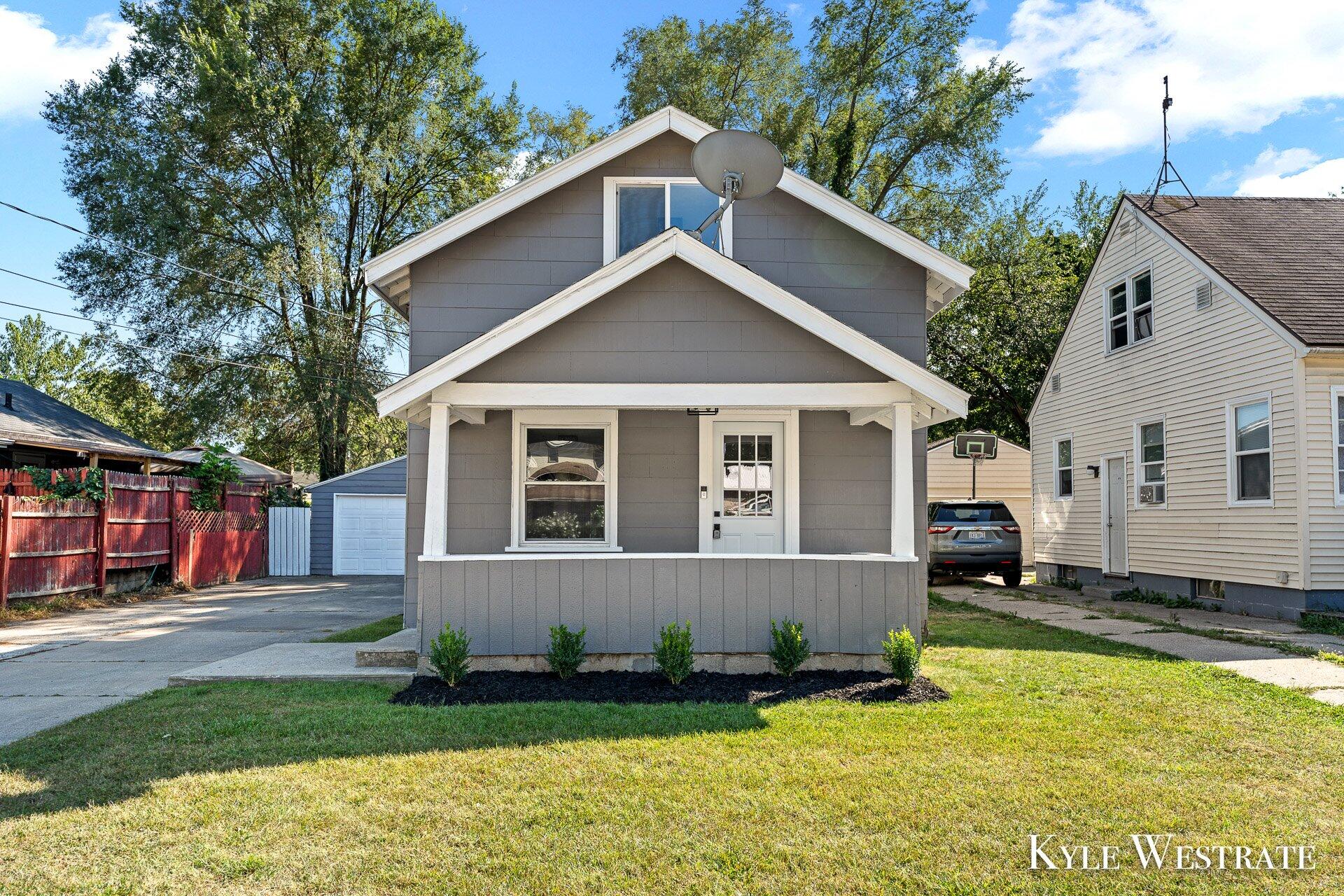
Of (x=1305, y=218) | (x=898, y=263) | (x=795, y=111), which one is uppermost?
(x=795, y=111)

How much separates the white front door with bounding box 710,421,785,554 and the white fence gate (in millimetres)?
15540

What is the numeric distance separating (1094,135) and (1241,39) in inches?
571

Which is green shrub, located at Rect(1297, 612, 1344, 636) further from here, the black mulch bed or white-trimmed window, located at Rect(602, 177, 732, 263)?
white-trimmed window, located at Rect(602, 177, 732, 263)

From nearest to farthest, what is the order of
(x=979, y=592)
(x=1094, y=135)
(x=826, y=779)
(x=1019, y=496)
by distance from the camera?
(x=826, y=779)
(x=979, y=592)
(x=1019, y=496)
(x=1094, y=135)

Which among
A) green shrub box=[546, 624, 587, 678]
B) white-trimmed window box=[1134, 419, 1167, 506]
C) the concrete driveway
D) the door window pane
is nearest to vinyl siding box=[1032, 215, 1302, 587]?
white-trimmed window box=[1134, 419, 1167, 506]

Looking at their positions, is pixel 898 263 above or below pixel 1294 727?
above

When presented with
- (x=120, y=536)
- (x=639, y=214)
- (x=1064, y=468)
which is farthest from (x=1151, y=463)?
(x=120, y=536)

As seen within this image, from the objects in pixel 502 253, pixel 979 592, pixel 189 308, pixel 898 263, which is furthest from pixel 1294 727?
pixel 189 308

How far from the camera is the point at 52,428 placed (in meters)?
17.0

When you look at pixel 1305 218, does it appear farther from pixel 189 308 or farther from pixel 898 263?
pixel 189 308

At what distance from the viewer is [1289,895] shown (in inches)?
139

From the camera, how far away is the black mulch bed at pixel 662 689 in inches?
267

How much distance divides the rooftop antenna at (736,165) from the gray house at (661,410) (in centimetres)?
55

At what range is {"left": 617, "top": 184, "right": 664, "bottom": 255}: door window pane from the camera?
996cm
